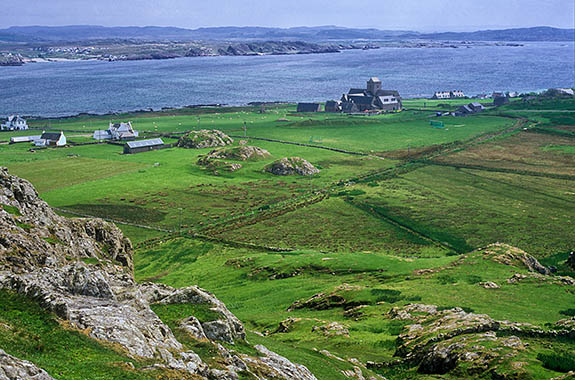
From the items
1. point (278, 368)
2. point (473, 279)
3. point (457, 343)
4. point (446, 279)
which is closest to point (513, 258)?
point (473, 279)

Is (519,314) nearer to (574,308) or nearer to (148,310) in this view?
(574,308)

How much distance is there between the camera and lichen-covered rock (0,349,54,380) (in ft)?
55.6

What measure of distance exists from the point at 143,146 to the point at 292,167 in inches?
1703

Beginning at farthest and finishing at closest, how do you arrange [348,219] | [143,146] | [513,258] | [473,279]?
[143,146] < [348,219] < [513,258] < [473,279]

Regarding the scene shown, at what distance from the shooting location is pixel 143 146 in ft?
449

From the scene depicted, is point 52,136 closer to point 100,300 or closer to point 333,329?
point 333,329

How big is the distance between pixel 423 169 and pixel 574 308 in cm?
7690

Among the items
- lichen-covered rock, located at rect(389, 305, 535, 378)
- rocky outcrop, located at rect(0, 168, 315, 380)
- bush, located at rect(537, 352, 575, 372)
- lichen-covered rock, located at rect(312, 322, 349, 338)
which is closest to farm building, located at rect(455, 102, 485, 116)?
lichen-covered rock, located at rect(312, 322, 349, 338)

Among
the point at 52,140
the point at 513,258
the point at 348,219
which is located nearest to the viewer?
the point at 513,258

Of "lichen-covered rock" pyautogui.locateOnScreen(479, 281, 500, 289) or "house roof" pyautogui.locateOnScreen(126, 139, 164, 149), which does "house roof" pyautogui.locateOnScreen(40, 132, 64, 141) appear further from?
"lichen-covered rock" pyautogui.locateOnScreen(479, 281, 500, 289)

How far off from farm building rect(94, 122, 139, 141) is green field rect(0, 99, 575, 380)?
517 cm

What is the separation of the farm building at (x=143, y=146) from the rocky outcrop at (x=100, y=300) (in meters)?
93.5

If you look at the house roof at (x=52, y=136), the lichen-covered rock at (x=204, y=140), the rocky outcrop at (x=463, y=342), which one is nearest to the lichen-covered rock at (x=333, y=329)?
the rocky outcrop at (x=463, y=342)

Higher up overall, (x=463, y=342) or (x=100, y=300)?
(x=100, y=300)
